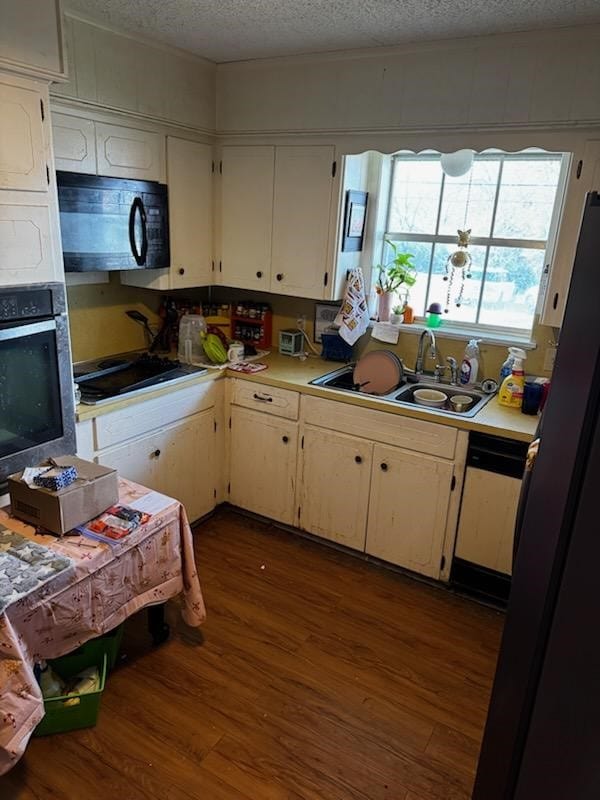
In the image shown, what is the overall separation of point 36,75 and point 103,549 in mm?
1532

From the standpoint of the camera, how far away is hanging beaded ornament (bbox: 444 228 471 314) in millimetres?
2934

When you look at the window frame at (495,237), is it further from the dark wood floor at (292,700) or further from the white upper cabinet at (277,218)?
the dark wood floor at (292,700)

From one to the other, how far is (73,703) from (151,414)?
1223 mm

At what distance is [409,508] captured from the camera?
2.68 metres

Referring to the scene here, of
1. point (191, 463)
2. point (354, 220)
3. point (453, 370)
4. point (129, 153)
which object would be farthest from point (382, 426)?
point (129, 153)

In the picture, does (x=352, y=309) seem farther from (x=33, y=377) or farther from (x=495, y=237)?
(x=33, y=377)

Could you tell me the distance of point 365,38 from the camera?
2.46m

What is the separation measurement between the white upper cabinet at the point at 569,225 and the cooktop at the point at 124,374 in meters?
1.70

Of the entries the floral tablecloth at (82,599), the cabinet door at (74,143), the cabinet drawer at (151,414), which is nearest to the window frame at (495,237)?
the cabinet drawer at (151,414)

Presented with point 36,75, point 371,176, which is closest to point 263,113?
point 371,176

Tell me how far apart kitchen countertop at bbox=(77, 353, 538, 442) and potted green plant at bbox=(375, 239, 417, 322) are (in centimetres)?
42

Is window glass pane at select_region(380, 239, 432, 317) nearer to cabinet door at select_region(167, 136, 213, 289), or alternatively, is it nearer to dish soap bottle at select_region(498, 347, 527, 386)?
dish soap bottle at select_region(498, 347, 527, 386)

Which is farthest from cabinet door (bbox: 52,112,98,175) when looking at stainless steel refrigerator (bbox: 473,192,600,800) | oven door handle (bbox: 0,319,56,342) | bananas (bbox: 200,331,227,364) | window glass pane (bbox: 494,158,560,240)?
stainless steel refrigerator (bbox: 473,192,600,800)

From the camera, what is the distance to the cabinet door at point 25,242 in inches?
72.9
